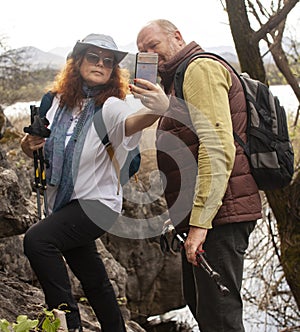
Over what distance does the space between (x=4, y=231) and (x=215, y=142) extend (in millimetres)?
1871

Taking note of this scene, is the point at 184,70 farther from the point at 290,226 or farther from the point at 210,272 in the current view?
the point at 290,226

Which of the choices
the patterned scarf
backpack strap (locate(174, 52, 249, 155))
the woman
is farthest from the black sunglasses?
backpack strap (locate(174, 52, 249, 155))

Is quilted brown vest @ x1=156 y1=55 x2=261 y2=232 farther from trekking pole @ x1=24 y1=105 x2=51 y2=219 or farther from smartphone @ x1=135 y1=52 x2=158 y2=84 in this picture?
trekking pole @ x1=24 y1=105 x2=51 y2=219

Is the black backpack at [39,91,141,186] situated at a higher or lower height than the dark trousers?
higher

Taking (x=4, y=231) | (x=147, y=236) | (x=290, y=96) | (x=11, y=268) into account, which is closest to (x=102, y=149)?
(x=4, y=231)

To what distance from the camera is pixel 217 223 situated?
2814 millimetres

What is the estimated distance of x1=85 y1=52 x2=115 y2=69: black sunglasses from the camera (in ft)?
11.1

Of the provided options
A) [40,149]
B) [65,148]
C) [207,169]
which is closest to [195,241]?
[207,169]

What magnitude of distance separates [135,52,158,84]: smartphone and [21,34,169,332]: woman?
0.19 meters

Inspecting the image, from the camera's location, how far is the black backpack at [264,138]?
113 inches

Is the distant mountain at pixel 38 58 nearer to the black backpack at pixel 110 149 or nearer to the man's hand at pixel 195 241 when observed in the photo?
the black backpack at pixel 110 149

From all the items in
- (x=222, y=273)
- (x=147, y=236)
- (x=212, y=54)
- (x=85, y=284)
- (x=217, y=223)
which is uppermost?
(x=212, y=54)

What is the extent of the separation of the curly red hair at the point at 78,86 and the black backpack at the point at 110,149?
0.10 metres

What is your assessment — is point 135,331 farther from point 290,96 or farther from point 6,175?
point 290,96
